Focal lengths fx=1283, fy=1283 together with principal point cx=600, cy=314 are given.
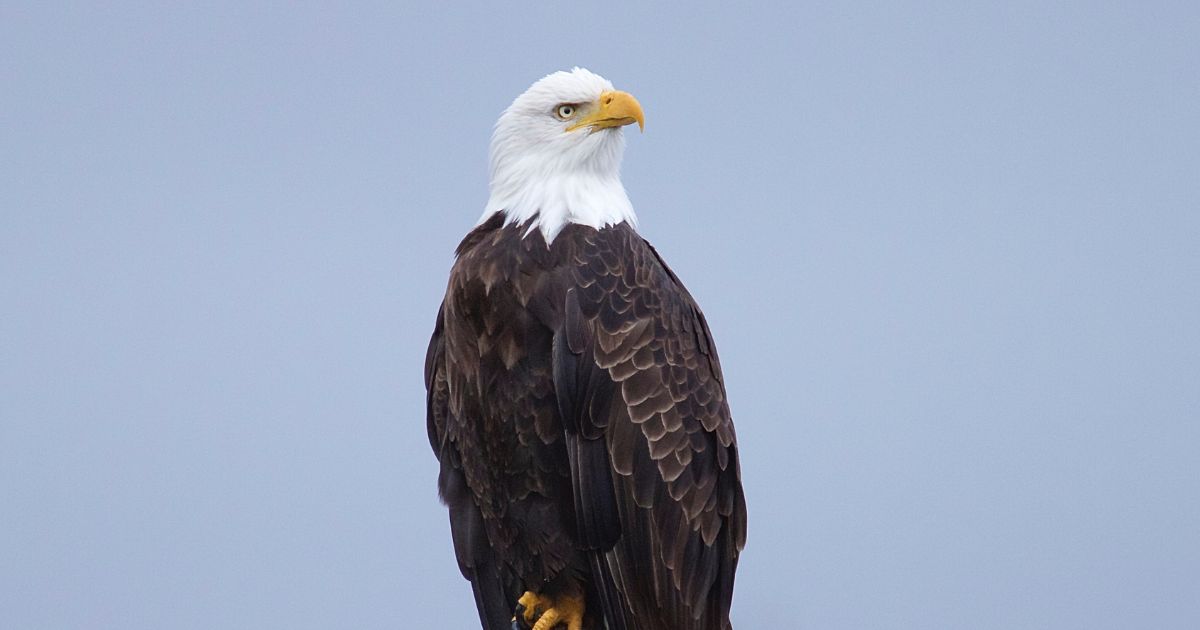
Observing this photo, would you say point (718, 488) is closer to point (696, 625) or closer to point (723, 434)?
point (723, 434)

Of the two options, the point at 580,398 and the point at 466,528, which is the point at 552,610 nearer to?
the point at 466,528

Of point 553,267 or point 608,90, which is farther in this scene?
point 608,90

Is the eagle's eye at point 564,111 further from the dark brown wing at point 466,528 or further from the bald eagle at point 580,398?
the dark brown wing at point 466,528

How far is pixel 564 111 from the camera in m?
3.87

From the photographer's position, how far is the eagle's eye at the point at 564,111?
3867 mm

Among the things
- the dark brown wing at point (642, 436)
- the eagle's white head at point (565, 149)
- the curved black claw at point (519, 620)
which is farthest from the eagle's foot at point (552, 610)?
the eagle's white head at point (565, 149)

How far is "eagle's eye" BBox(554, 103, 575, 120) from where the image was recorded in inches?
152

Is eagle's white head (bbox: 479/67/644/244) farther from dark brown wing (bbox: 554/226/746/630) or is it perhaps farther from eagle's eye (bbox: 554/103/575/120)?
dark brown wing (bbox: 554/226/746/630)

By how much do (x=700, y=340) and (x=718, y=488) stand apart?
45 centimetres

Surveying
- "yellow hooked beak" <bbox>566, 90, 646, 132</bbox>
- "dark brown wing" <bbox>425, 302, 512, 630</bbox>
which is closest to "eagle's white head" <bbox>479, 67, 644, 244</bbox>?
"yellow hooked beak" <bbox>566, 90, 646, 132</bbox>

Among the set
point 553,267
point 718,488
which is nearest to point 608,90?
point 553,267

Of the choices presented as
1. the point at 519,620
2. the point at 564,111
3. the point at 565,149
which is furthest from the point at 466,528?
the point at 564,111

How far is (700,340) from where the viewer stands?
3875 millimetres

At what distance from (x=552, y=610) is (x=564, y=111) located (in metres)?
1.52
